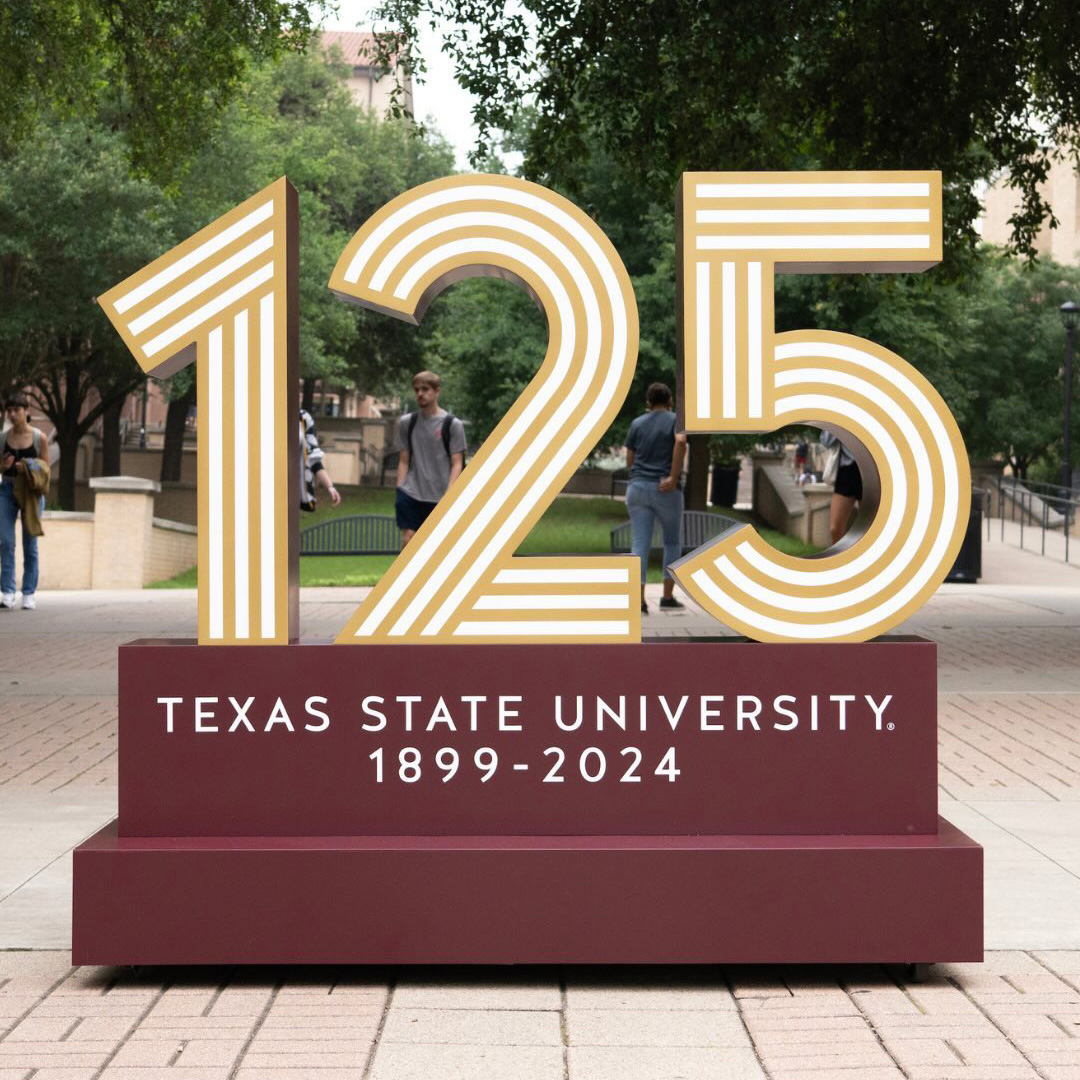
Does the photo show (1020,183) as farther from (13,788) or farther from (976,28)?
(13,788)

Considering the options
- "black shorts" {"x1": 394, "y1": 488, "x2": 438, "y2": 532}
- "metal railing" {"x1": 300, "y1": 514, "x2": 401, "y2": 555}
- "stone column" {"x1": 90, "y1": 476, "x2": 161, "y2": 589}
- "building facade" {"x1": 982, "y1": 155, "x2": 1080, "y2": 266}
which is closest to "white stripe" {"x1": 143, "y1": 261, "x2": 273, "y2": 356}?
"black shorts" {"x1": 394, "y1": 488, "x2": 438, "y2": 532}

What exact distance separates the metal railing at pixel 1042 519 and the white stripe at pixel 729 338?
22.5 m

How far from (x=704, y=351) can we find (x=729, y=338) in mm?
81

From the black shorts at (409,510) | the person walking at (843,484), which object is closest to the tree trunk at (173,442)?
the black shorts at (409,510)

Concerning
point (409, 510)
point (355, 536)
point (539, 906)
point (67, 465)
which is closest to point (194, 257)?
point (539, 906)

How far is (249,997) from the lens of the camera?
13.3 feet

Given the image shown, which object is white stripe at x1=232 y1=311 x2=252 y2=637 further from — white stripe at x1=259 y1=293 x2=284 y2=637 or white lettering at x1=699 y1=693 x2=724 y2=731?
white lettering at x1=699 y1=693 x2=724 y2=731

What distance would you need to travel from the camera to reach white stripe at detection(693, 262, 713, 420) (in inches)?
171

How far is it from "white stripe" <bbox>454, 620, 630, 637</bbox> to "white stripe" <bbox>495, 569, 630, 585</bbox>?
4.6 inches

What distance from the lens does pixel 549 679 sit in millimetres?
4309

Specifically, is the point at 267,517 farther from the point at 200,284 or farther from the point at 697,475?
the point at 697,475

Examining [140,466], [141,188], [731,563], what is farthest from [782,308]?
[731,563]

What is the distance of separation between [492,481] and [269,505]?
655mm

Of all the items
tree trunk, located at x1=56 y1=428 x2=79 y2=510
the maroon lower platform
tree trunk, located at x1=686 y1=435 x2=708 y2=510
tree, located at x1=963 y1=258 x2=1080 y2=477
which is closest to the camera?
the maroon lower platform
